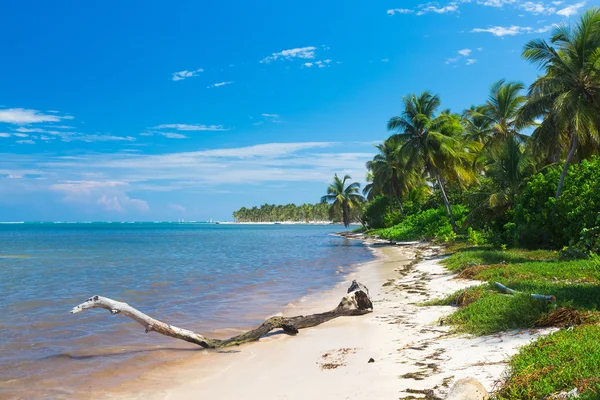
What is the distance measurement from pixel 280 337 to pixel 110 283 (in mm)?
11335

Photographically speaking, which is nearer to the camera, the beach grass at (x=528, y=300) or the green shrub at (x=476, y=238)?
the beach grass at (x=528, y=300)

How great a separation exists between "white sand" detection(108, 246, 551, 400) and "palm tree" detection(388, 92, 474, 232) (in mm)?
24018

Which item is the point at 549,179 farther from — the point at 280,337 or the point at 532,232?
the point at 280,337

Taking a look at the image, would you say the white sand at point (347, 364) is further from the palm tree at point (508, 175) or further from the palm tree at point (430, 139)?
the palm tree at point (430, 139)

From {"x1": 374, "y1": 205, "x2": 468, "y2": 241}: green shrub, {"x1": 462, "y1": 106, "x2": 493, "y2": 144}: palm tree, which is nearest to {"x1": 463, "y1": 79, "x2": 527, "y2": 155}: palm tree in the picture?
{"x1": 462, "y1": 106, "x2": 493, "y2": 144}: palm tree

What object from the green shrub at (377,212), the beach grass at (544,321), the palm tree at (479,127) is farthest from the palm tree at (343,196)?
the beach grass at (544,321)

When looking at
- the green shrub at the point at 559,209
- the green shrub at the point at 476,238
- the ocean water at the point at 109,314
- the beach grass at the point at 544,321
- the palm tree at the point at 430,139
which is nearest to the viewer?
the beach grass at the point at 544,321

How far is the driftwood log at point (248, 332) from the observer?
7254mm

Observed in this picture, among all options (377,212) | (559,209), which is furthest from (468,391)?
(377,212)

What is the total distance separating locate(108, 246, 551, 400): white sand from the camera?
521cm

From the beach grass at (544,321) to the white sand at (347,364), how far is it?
319 millimetres

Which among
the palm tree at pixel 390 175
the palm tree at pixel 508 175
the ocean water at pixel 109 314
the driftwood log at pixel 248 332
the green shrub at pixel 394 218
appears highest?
the palm tree at pixel 390 175

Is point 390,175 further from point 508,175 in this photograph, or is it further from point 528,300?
point 528,300

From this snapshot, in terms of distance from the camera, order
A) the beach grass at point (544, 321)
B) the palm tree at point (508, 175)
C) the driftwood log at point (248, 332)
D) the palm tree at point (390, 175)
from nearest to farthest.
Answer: the beach grass at point (544, 321), the driftwood log at point (248, 332), the palm tree at point (508, 175), the palm tree at point (390, 175)
